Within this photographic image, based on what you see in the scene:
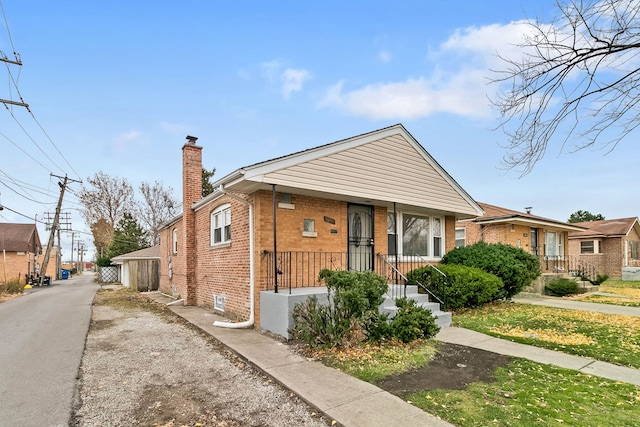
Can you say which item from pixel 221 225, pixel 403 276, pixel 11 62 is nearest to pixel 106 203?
pixel 11 62

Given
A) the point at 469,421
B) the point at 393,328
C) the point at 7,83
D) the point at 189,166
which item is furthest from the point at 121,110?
the point at 469,421

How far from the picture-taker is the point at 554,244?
21094 mm

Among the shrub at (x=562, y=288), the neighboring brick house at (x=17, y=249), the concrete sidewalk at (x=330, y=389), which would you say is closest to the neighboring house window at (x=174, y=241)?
the concrete sidewalk at (x=330, y=389)

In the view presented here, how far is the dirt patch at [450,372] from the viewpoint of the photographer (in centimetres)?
446

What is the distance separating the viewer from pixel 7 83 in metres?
16.6

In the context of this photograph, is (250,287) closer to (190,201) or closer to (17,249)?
(190,201)

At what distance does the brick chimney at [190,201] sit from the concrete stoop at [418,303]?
7.26 metres

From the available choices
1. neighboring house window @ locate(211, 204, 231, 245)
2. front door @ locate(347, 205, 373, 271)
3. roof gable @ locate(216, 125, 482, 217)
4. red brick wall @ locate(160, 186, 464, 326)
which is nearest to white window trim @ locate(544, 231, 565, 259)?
roof gable @ locate(216, 125, 482, 217)

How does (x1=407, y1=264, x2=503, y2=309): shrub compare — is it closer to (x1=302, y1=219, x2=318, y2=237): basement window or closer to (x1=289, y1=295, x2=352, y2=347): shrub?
(x1=302, y1=219, x2=318, y2=237): basement window

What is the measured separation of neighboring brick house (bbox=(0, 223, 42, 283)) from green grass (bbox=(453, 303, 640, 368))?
127ft

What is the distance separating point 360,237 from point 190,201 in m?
6.43

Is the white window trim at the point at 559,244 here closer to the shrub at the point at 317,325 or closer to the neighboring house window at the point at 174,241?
the shrub at the point at 317,325

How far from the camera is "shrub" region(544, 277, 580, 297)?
48.6 feet

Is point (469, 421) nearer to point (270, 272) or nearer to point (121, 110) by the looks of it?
point (270, 272)
